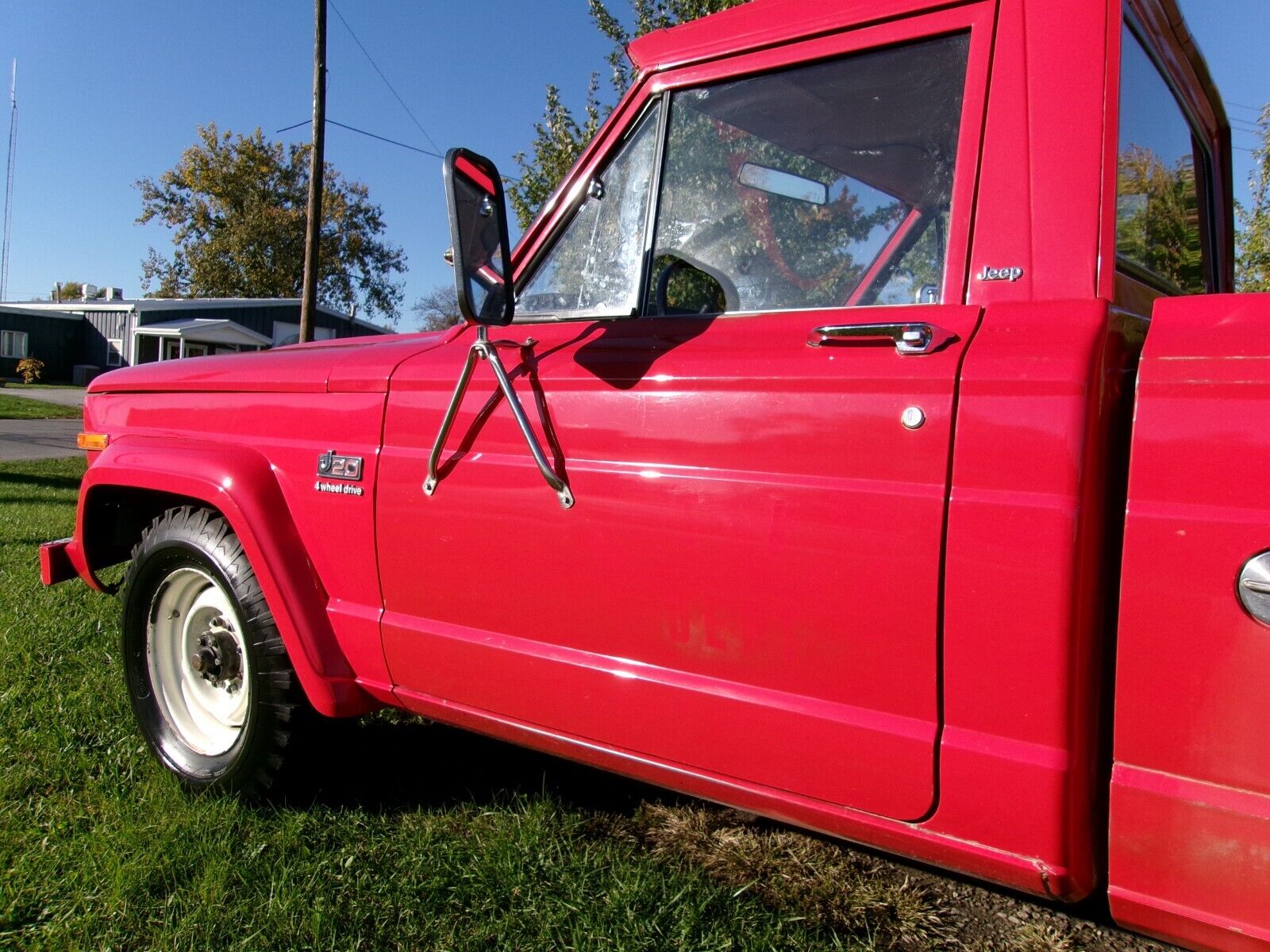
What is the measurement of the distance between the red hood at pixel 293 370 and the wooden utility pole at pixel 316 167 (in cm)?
1002

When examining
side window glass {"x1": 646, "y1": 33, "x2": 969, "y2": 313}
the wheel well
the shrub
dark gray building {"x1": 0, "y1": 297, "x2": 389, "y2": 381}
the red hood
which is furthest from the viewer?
the shrub

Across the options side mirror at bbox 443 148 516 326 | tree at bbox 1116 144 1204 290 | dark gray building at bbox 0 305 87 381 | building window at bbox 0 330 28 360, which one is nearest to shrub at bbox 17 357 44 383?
dark gray building at bbox 0 305 87 381

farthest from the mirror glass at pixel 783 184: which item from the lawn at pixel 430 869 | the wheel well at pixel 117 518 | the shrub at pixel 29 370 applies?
the shrub at pixel 29 370

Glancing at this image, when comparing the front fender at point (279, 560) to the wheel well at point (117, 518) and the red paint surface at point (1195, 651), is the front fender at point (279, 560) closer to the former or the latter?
the wheel well at point (117, 518)

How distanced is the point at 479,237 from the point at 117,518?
2144mm

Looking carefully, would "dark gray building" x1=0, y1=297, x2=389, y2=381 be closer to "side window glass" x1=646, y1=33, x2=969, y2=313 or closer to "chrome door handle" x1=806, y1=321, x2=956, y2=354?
"side window glass" x1=646, y1=33, x2=969, y2=313

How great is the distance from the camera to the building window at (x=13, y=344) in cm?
3694

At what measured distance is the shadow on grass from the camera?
110 inches

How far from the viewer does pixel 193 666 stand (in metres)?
2.96

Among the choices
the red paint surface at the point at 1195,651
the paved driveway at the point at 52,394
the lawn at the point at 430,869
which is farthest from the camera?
the paved driveway at the point at 52,394

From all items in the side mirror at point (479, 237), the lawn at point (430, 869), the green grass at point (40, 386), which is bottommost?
the lawn at point (430, 869)

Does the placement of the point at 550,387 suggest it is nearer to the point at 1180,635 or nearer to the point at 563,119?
the point at 1180,635

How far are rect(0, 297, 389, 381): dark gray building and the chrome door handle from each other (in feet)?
107

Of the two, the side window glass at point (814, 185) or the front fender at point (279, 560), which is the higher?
the side window glass at point (814, 185)
